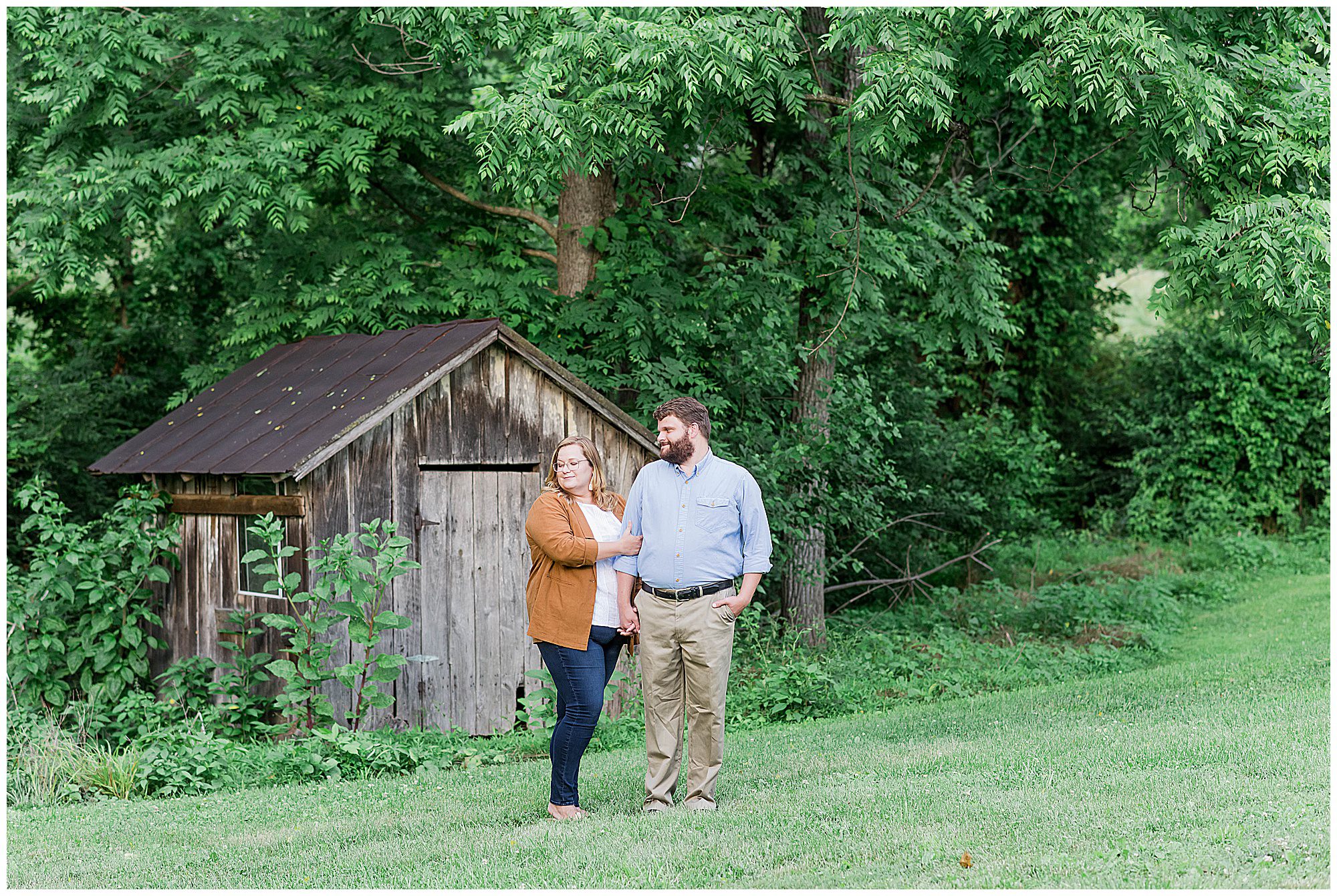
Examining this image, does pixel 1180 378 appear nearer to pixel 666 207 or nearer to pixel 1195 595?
pixel 1195 595

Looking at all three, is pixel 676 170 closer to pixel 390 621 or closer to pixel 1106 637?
pixel 390 621

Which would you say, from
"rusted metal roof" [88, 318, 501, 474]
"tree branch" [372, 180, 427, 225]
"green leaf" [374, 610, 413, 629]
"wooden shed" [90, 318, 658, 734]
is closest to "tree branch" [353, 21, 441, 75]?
"tree branch" [372, 180, 427, 225]

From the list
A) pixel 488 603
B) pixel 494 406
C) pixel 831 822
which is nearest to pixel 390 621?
pixel 488 603

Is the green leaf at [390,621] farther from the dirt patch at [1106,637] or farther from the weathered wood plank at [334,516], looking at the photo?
the dirt patch at [1106,637]

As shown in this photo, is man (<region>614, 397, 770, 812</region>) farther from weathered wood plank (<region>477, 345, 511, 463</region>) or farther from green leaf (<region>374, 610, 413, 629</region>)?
weathered wood plank (<region>477, 345, 511, 463</region>)

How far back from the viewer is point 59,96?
11070 mm

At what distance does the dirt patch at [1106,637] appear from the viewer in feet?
41.2

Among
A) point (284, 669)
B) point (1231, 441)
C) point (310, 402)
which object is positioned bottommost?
point (284, 669)

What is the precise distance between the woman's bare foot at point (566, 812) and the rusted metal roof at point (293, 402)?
3.45 metres

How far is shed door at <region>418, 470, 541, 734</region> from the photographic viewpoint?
9.09 meters

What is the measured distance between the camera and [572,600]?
574cm

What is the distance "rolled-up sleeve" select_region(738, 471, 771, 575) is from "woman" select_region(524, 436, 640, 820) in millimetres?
512

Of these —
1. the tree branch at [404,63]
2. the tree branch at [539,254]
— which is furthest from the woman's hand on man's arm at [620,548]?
the tree branch at [539,254]

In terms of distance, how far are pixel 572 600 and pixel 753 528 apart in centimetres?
92
